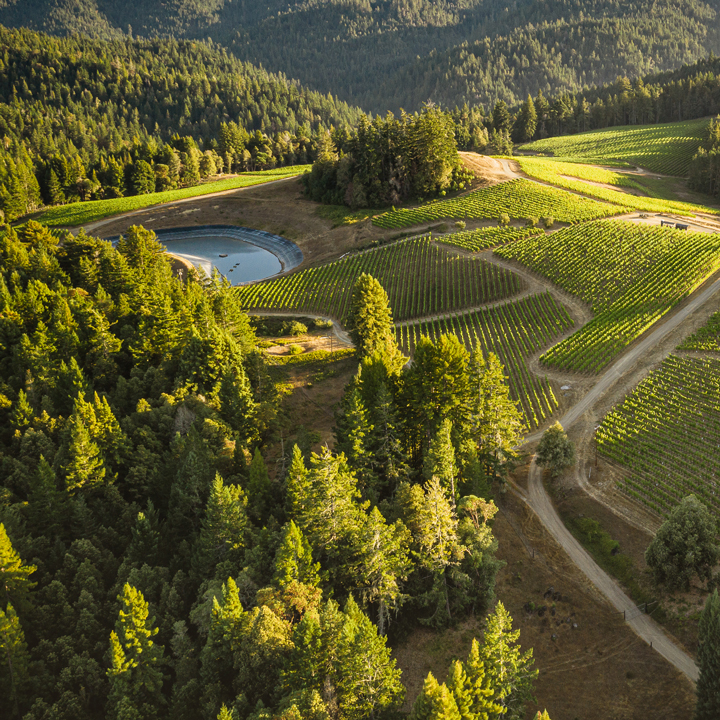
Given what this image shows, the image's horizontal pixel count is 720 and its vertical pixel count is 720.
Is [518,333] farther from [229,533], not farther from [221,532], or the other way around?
[221,532]

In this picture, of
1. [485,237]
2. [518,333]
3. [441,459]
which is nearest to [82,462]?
[441,459]

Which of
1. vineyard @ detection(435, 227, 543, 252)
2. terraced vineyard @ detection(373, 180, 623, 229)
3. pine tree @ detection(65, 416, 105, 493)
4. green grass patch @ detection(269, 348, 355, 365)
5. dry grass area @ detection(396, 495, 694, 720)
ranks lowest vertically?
dry grass area @ detection(396, 495, 694, 720)

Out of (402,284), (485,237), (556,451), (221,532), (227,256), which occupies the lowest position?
(556,451)

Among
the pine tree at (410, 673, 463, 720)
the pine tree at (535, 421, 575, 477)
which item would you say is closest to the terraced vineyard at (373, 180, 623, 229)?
the pine tree at (535, 421, 575, 477)

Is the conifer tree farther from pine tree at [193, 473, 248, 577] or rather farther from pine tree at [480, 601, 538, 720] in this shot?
pine tree at [480, 601, 538, 720]

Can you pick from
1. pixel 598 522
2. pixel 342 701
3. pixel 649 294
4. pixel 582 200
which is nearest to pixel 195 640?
pixel 342 701
